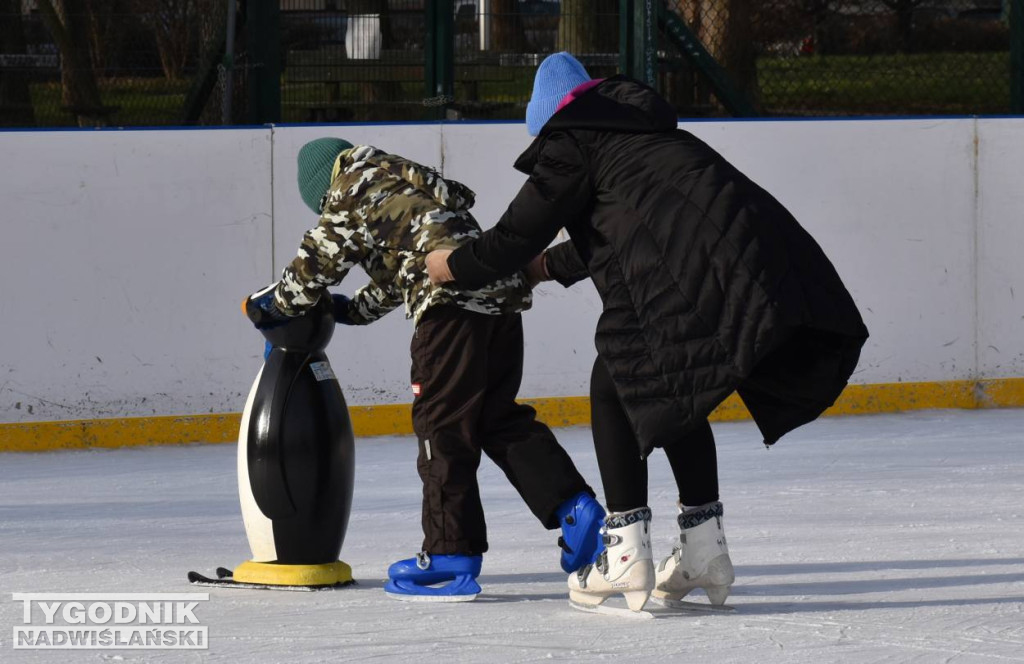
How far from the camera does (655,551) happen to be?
4.36 metres

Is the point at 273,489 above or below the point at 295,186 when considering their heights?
below

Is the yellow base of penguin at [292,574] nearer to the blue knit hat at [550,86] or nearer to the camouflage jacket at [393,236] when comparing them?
the camouflage jacket at [393,236]

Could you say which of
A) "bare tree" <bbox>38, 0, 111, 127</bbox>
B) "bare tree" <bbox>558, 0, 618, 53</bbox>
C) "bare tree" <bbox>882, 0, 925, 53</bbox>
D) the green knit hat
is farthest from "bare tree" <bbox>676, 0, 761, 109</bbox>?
the green knit hat

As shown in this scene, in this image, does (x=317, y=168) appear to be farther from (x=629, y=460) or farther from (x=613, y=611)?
(x=613, y=611)

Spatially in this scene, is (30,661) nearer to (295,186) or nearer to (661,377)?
(661,377)

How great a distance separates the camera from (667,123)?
345 centimetres

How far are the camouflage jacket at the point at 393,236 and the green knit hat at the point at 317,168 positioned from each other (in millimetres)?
71

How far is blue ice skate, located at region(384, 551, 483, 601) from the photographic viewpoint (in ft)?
12.1

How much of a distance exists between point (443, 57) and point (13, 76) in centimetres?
173

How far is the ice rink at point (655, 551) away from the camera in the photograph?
332 centimetres

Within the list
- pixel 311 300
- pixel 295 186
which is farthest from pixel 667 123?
pixel 295 186

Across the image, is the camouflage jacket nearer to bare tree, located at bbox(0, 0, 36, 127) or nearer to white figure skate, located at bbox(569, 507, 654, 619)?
white figure skate, located at bbox(569, 507, 654, 619)

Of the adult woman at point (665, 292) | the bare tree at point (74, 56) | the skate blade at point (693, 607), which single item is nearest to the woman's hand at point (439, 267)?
the adult woman at point (665, 292)

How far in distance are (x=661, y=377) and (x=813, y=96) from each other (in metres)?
4.25
